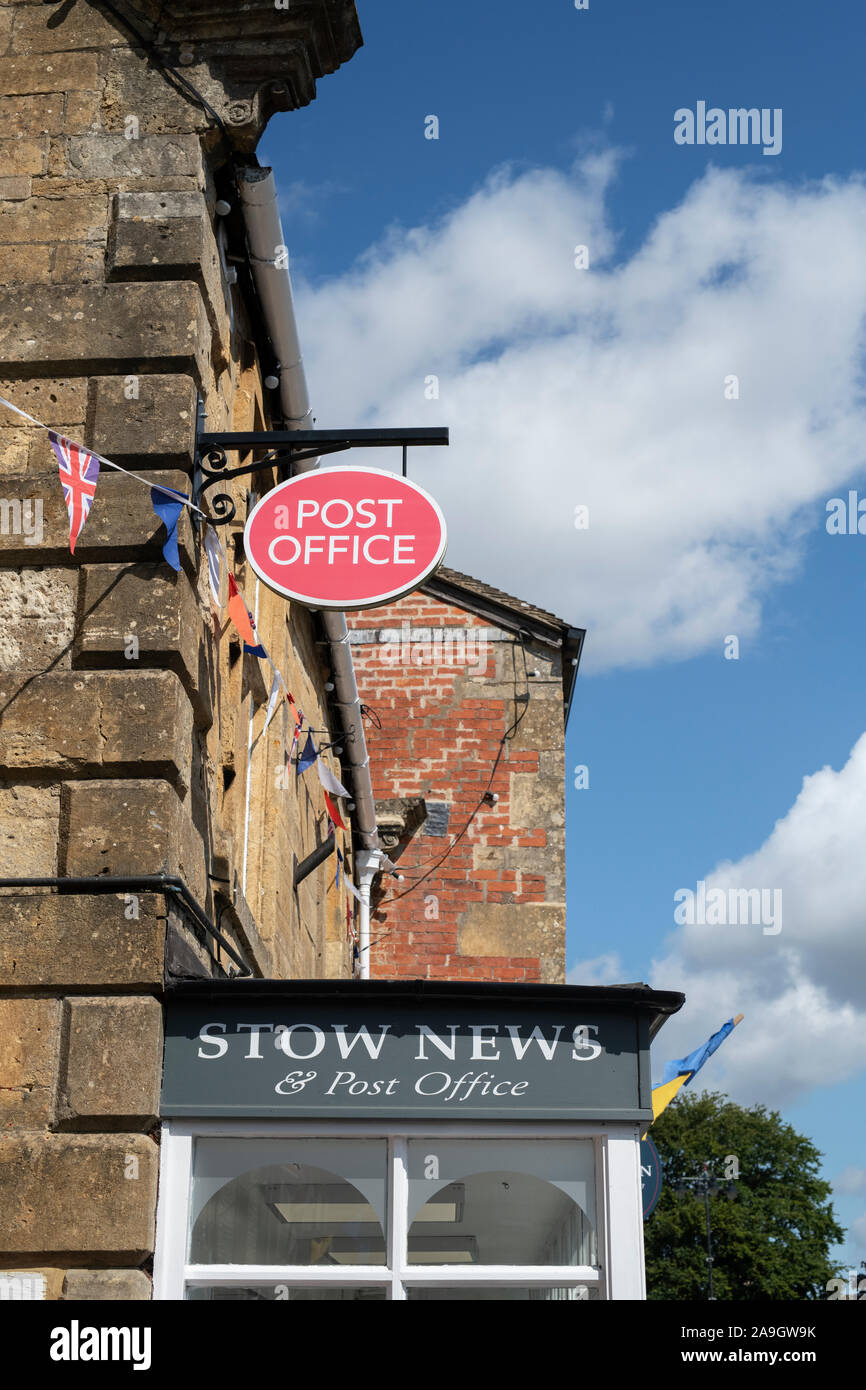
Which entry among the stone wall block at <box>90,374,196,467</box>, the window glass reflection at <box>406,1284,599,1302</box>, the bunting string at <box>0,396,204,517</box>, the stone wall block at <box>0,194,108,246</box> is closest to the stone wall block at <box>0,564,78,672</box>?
the bunting string at <box>0,396,204,517</box>

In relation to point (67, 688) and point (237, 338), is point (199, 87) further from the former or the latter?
point (67, 688)

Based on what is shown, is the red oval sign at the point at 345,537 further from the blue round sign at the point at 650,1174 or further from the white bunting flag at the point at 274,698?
the blue round sign at the point at 650,1174

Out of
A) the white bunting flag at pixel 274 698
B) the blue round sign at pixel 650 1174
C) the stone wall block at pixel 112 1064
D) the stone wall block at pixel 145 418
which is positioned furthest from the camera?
the blue round sign at pixel 650 1174

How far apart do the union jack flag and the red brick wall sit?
9.80 meters

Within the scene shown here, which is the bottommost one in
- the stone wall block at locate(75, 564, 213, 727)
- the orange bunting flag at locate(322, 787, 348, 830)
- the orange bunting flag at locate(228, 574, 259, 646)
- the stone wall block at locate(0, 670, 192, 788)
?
the stone wall block at locate(0, 670, 192, 788)

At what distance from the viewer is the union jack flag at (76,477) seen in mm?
5934

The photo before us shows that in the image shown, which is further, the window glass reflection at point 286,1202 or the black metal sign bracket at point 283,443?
the black metal sign bracket at point 283,443

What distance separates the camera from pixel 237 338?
25.7 feet

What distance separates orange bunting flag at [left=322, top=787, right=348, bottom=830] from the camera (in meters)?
11.8

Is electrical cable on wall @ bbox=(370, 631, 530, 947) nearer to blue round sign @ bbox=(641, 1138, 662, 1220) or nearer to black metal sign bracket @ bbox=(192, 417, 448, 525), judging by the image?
blue round sign @ bbox=(641, 1138, 662, 1220)

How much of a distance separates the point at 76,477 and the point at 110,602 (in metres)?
0.53

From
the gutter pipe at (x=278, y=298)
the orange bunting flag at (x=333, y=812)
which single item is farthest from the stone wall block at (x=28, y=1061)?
the orange bunting flag at (x=333, y=812)

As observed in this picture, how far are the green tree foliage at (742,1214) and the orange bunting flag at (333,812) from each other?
30250mm
